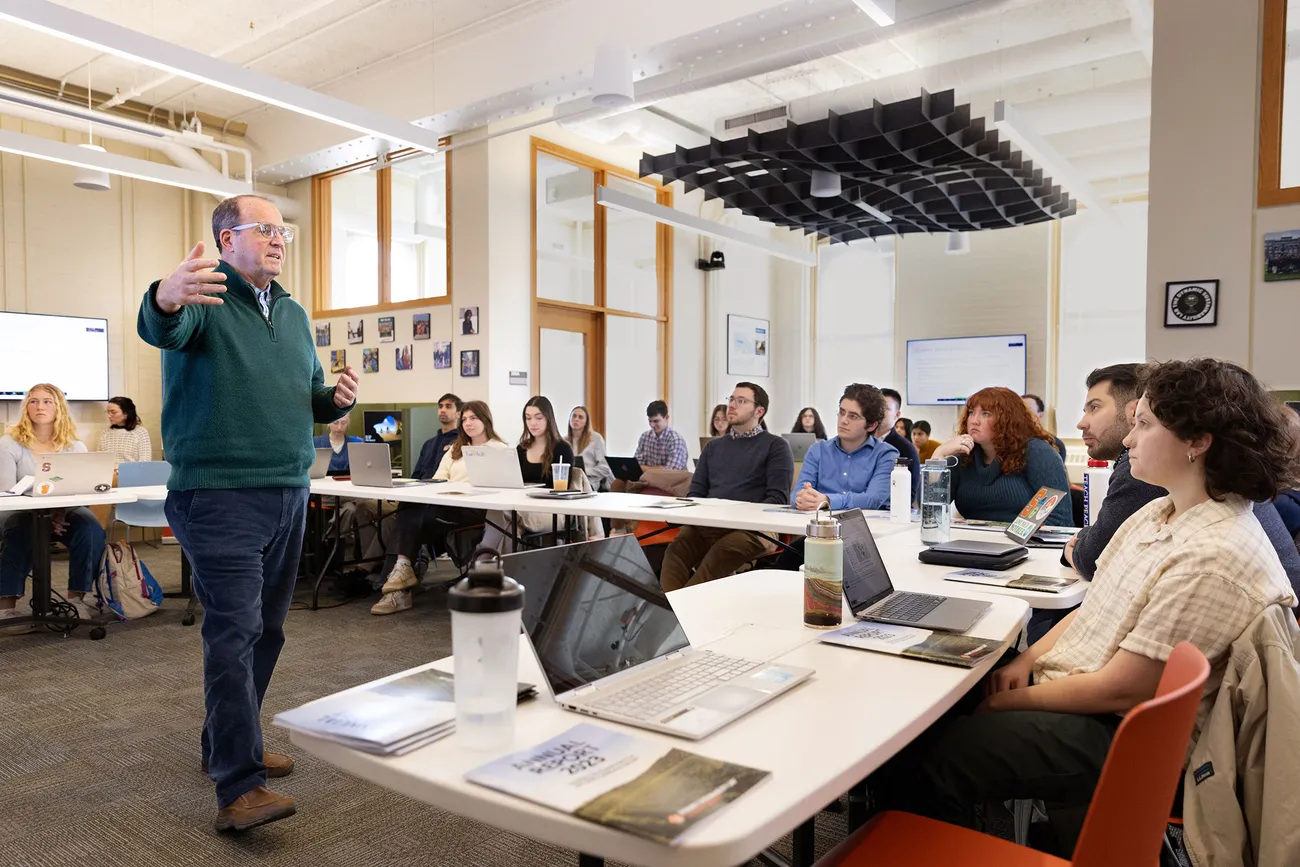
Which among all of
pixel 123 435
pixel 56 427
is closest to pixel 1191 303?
pixel 56 427

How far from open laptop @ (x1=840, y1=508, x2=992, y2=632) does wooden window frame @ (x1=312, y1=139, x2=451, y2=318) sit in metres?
6.48

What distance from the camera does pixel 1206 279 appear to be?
151 inches

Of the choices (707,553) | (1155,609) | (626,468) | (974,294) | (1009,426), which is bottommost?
(707,553)

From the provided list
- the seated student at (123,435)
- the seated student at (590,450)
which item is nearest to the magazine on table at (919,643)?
the seated student at (590,450)

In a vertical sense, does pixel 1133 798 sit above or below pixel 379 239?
below

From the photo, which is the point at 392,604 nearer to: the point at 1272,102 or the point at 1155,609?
the point at 1155,609

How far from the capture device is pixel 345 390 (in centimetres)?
246

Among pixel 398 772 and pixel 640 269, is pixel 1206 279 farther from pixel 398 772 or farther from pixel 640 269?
pixel 640 269

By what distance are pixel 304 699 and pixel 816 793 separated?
120 inches

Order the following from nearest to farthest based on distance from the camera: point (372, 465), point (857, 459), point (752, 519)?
point (752, 519) < point (857, 459) < point (372, 465)

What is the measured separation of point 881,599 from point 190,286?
1.70m

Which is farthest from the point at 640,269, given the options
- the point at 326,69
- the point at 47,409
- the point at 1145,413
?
the point at 1145,413

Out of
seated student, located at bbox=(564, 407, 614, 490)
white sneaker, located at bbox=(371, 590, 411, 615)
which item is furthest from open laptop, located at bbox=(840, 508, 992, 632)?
seated student, located at bbox=(564, 407, 614, 490)

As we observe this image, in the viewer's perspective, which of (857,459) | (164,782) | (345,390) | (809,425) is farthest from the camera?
(809,425)
